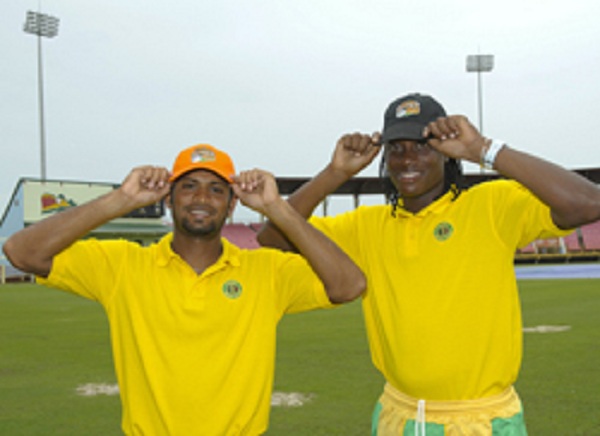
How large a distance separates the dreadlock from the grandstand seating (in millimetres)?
48467

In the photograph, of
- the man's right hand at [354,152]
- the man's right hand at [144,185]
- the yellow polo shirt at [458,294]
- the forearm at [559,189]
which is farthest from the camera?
the man's right hand at [354,152]

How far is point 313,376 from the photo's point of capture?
8.09 metres

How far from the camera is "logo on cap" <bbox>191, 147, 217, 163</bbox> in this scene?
10.3 ft

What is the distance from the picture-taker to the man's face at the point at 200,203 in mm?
3068

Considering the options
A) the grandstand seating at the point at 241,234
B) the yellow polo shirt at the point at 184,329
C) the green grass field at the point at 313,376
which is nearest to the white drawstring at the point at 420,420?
the yellow polo shirt at the point at 184,329

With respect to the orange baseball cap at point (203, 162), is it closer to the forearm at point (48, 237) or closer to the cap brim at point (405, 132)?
the forearm at point (48, 237)

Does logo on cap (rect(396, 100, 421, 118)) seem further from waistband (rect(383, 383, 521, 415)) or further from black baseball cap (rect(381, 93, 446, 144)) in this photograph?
waistband (rect(383, 383, 521, 415))

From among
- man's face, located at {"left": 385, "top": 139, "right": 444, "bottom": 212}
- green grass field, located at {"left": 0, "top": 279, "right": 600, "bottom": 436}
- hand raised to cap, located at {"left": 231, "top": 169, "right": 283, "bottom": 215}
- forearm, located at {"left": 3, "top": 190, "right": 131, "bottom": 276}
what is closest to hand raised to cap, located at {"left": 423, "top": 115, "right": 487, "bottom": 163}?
man's face, located at {"left": 385, "top": 139, "right": 444, "bottom": 212}

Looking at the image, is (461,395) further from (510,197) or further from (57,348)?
(57,348)

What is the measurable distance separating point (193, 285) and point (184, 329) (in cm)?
21

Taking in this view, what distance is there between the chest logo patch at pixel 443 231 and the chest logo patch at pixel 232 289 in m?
0.89

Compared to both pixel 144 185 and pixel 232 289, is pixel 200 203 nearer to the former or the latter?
pixel 144 185

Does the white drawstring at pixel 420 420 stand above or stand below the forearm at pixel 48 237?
below

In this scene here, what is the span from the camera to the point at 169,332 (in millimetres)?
2881
